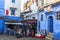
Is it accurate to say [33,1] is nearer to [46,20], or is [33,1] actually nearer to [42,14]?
[42,14]

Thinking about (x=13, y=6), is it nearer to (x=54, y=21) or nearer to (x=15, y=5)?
(x=15, y=5)

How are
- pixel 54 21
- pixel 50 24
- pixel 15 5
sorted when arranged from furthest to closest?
pixel 15 5, pixel 50 24, pixel 54 21

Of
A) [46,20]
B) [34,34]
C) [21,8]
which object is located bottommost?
[34,34]

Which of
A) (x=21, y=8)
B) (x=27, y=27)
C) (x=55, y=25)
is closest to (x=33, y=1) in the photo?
(x=27, y=27)

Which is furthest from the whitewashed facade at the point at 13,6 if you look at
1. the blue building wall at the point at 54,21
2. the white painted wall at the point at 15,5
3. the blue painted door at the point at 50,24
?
the blue painted door at the point at 50,24

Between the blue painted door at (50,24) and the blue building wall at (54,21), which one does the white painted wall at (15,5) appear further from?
the blue painted door at (50,24)

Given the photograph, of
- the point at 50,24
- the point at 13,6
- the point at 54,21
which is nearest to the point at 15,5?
the point at 13,6

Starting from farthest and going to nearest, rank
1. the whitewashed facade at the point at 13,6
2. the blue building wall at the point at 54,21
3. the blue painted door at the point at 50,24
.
A: the whitewashed facade at the point at 13,6
the blue painted door at the point at 50,24
the blue building wall at the point at 54,21

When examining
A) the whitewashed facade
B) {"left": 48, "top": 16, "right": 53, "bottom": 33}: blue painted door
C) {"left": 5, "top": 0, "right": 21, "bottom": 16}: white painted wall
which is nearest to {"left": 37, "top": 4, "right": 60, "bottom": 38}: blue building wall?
{"left": 48, "top": 16, "right": 53, "bottom": 33}: blue painted door

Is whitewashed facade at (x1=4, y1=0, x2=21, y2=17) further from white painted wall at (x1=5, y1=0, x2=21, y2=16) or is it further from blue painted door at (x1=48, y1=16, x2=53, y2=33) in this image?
blue painted door at (x1=48, y1=16, x2=53, y2=33)

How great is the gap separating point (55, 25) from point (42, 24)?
4.80m

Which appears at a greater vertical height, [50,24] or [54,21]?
[54,21]

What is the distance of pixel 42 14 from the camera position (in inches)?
1023

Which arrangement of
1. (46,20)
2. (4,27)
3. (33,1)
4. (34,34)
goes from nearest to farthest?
(46,20) → (34,34) → (33,1) → (4,27)
